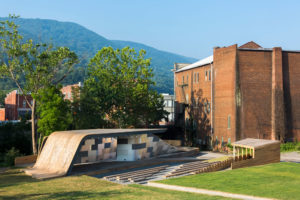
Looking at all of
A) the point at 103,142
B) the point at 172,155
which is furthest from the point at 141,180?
the point at 172,155

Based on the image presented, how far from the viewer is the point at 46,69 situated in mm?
38219

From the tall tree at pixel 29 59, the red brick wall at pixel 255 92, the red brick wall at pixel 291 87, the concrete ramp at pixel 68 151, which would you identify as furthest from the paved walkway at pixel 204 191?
the red brick wall at pixel 291 87

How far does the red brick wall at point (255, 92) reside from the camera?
4303cm

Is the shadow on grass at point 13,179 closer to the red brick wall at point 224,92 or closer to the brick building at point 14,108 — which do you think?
the red brick wall at point 224,92

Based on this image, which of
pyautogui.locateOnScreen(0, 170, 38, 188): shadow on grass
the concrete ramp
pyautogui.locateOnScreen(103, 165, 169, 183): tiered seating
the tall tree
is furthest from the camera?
the tall tree

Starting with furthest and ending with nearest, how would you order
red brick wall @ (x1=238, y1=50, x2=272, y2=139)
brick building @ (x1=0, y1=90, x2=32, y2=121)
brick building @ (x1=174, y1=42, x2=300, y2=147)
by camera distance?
brick building @ (x1=0, y1=90, x2=32, y2=121) → brick building @ (x1=174, y1=42, x2=300, y2=147) → red brick wall @ (x1=238, y1=50, x2=272, y2=139)

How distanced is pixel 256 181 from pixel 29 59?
90.2 feet

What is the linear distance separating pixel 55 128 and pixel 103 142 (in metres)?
5.99

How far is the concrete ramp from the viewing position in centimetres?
2631

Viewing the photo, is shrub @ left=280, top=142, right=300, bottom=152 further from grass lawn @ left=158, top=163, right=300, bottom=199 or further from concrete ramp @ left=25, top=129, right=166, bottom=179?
concrete ramp @ left=25, top=129, right=166, bottom=179

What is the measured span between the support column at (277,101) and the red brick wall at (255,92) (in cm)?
52

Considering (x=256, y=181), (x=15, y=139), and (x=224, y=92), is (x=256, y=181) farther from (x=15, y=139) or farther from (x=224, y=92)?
(x=15, y=139)

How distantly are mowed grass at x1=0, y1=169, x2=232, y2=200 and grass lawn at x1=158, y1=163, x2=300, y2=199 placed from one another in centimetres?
288

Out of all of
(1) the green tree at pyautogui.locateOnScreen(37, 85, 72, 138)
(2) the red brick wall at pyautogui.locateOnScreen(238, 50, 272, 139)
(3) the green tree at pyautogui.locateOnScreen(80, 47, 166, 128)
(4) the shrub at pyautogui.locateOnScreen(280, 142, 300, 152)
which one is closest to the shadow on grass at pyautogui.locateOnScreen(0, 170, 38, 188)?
(1) the green tree at pyautogui.locateOnScreen(37, 85, 72, 138)
